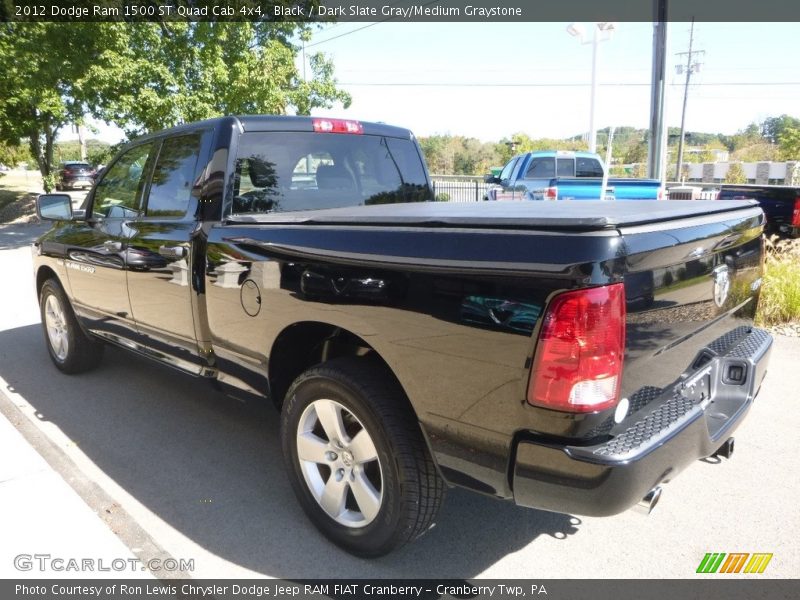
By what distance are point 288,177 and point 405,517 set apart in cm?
209

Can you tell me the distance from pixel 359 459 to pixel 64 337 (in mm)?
3793

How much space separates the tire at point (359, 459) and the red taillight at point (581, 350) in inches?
27.5

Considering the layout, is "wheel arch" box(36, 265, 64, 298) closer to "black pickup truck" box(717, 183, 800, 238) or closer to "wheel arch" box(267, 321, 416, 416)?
"wheel arch" box(267, 321, 416, 416)

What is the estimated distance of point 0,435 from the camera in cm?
409

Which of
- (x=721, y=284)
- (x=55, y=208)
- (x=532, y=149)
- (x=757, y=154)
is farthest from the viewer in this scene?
(x=757, y=154)

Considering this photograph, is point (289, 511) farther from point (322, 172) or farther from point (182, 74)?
point (182, 74)

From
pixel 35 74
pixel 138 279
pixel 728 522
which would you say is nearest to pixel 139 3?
pixel 35 74

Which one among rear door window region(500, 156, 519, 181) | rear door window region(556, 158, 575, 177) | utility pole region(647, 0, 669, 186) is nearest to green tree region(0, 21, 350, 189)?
rear door window region(500, 156, 519, 181)

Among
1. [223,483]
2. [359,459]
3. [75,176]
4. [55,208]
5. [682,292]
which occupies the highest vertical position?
[75,176]

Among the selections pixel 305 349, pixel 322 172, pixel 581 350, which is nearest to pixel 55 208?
pixel 322 172

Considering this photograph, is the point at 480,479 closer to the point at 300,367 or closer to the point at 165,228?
the point at 300,367

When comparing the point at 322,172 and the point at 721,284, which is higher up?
→ the point at 322,172

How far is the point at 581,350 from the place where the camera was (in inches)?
73.5

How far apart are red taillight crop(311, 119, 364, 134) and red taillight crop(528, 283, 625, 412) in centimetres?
237
